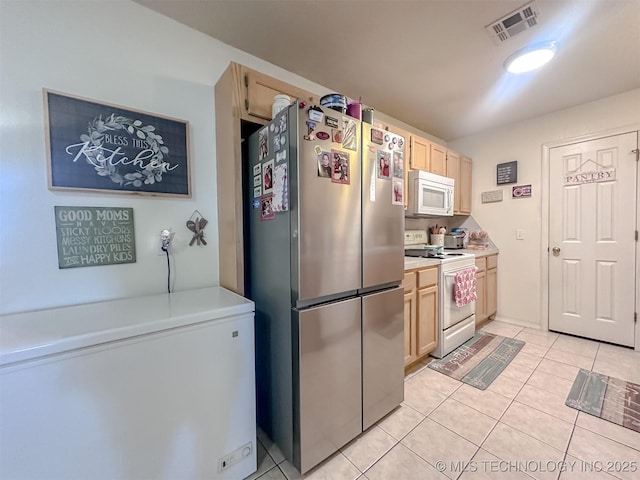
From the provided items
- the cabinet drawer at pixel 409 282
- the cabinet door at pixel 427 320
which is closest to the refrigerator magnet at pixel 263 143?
the cabinet drawer at pixel 409 282

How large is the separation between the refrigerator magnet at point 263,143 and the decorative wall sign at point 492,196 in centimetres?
317

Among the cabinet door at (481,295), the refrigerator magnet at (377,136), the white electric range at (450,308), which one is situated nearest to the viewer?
the refrigerator magnet at (377,136)

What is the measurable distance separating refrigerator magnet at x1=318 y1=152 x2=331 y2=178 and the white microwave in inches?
64.8

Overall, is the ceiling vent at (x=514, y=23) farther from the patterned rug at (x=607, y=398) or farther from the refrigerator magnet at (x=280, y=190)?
the patterned rug at (x=607, y=398)

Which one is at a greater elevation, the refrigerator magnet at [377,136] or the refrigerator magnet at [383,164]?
the refrigerator magnet at [377,136]

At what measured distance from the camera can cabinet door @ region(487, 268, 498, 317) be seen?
314cm

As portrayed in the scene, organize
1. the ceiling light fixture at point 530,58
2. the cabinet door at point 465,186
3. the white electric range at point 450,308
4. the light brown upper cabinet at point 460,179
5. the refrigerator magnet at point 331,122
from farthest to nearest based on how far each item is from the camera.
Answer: the cabinet door at point 465,186
the light brown upper cabinet at point 460,179
the white electric range at point 450,308
the ceiling light fixture at point 530,58
the refrigerator magnet at point 331,122

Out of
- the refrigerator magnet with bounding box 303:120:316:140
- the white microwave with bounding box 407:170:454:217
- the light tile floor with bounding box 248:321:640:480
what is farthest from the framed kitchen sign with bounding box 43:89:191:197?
the white microwave with bounding box 407:170:454:217

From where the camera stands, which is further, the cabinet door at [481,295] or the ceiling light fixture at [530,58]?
the cabinet door at [481,295]

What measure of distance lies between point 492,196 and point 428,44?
2298 millimetres

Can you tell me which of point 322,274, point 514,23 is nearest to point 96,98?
point 322,274

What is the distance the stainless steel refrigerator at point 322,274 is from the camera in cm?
122

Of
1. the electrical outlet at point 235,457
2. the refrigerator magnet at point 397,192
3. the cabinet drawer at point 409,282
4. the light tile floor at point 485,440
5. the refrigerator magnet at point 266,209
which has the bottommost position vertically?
the light tile floor at point 485,440

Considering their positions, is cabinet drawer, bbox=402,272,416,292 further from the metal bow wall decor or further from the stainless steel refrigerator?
the metal bow wall decor
